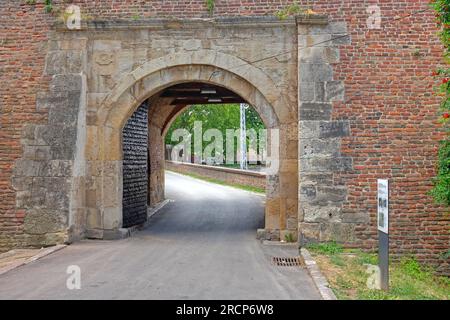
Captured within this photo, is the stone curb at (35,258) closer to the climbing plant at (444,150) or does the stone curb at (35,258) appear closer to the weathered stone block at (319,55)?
the weathered stone block at (319,55)

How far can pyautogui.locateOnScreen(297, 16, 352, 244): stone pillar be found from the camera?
381 inches

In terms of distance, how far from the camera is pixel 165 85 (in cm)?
1066

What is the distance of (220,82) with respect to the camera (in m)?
10.5

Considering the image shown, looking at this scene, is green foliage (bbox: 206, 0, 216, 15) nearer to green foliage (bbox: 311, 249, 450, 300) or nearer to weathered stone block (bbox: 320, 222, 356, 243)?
weathered stone block (bbox: 320, 222, 356, 243)

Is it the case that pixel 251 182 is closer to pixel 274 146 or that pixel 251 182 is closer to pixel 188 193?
pixel 188 193

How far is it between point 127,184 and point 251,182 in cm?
1318

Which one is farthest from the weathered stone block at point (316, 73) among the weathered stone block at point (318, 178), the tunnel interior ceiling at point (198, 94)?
the tunnel interior ceiling at point (198, 94)

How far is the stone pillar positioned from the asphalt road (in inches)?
30.0

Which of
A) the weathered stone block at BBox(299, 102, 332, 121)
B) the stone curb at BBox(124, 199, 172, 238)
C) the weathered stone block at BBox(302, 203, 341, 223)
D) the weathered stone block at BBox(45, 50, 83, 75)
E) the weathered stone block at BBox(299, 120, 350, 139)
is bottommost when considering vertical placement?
the stone curb at BBox(124, 199, 172, 238)

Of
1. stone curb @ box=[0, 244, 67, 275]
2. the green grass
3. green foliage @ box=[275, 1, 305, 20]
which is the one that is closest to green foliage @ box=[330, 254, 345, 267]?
green foliage @ box=[275, 1, 305, 20]

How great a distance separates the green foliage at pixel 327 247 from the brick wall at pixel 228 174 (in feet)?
41.6

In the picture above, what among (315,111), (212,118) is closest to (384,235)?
(315,111)

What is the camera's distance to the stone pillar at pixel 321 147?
9.69m

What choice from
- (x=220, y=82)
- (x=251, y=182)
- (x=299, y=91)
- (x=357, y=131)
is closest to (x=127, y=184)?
(x=220, y=82)
